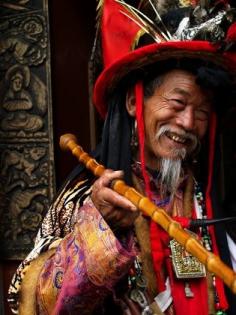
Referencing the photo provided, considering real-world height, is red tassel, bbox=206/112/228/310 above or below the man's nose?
below

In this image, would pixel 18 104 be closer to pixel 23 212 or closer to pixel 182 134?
pixel 23 212

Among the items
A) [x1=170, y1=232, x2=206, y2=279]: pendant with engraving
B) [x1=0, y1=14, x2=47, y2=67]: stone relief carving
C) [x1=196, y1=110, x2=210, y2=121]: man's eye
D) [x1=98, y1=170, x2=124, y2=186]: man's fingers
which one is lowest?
[x1=170, y1=232, x2=206, y2=279]: pendant with engraving

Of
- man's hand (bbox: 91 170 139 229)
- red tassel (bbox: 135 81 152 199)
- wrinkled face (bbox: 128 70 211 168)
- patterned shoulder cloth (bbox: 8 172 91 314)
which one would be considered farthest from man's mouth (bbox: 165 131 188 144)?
man's hand (bbox: 91 170 139 229)

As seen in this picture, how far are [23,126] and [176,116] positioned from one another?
51.2 inches

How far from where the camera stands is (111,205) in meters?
2.03

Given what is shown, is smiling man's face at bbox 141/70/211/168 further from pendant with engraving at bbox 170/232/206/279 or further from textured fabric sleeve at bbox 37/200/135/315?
textured fabric sleeve at bbox 37/200/135/315

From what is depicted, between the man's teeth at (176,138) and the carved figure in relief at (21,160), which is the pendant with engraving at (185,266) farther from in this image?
the carved figure in relief at (21,160)

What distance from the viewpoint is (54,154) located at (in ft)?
12.0

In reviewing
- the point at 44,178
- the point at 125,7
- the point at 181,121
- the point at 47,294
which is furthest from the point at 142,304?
the point at 44,178

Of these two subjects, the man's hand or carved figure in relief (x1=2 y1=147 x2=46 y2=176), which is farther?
carved figure in relief (x1=2 y1=147 x2=46 y2=176)

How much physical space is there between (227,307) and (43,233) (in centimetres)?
75

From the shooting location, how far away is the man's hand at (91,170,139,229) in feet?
6.56

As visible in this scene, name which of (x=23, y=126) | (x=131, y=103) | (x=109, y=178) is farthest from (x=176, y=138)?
(x=23, y=126)

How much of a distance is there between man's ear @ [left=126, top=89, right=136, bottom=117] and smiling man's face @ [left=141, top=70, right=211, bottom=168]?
85 millimetres
